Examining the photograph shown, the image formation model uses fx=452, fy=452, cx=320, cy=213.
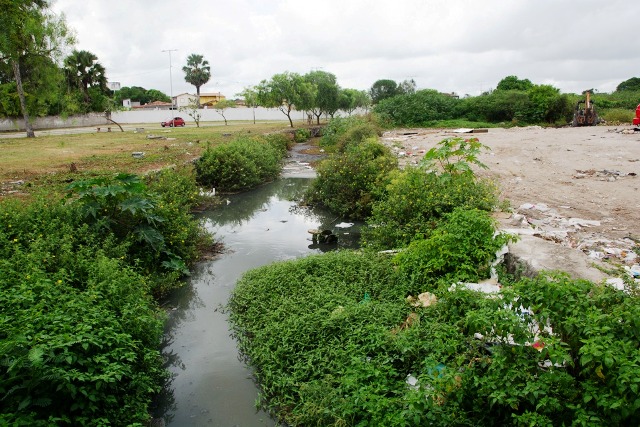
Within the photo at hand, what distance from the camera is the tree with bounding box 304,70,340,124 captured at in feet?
117

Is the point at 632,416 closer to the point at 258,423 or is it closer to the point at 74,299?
the point at 258,423

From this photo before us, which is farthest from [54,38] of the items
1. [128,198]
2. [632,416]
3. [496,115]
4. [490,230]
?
[496,115]

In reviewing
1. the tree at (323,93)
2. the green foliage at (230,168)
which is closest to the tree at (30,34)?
the green foliage at (230,168)

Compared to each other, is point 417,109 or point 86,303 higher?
point 417,109

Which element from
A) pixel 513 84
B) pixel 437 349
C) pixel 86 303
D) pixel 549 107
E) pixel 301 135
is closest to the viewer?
pixel 437 349

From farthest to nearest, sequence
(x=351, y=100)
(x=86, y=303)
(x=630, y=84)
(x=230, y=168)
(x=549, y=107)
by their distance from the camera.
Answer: (x=630, y=84), (x=351, y=100), (x=549, y=107), (x=230, y=168), (x=86, y=303)

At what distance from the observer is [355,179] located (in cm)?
1002

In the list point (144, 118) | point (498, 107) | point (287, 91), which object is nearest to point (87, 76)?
point (144, 118)

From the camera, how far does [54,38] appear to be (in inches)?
864

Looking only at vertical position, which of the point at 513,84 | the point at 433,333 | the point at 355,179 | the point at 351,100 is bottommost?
the point at 433,333

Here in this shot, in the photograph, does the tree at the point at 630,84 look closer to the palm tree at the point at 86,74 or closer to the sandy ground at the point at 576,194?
the sandy ground at the point at 576,194

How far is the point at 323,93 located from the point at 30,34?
21.2 m

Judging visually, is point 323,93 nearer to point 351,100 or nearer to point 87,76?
point 351,100

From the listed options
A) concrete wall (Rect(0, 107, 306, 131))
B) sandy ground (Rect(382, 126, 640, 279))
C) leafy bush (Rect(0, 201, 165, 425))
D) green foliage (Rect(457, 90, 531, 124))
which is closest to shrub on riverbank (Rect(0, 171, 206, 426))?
leafy bush (Rect(0, 201, 165, 425))
